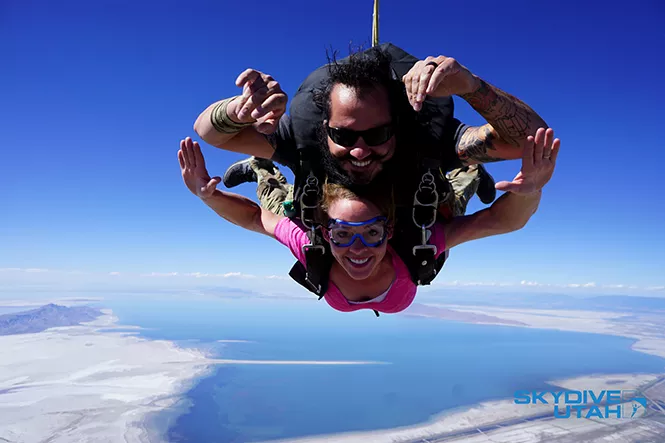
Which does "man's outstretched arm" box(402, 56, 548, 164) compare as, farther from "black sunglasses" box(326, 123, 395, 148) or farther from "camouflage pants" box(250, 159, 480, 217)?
"camouflage pants" box(250, 159, 480, 217)

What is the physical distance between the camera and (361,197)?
3.26 m

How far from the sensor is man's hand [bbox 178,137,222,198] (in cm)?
326

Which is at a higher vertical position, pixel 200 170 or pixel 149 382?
pixel 200 170

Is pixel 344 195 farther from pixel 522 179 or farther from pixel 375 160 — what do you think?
pixel 522 179

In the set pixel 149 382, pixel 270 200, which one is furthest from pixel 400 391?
pixel 270 200

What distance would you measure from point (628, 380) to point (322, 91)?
423 ft

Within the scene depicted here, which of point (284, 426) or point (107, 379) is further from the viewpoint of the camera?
point (107, 379)

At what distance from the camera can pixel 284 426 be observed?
→ 89.2 meters

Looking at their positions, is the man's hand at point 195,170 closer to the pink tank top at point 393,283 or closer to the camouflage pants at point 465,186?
the pink tank top at point 393,283

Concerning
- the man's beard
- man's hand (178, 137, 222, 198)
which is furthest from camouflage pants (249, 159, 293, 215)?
the man's beard

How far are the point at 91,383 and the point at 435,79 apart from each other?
14206cm

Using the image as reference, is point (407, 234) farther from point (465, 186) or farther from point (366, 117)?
point (465, 186)

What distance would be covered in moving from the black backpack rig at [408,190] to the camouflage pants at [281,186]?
2.96ft

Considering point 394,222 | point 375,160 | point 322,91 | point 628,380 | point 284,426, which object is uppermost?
point 322,91
